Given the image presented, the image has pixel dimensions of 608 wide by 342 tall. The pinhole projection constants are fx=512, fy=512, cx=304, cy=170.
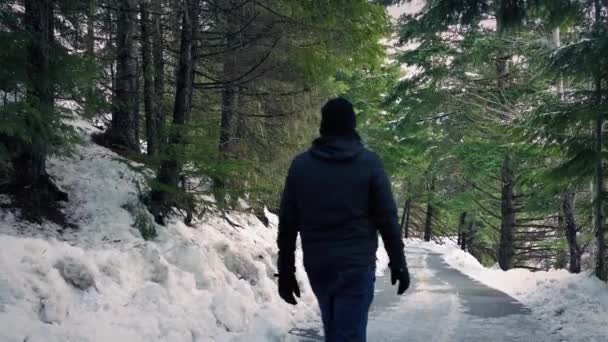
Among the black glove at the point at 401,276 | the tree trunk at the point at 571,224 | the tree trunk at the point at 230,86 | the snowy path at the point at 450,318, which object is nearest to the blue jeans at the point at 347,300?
the black glove at the point at 401,276

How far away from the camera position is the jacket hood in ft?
10.7

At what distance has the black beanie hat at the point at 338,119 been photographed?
3436 mm

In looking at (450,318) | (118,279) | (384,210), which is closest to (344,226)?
(384,210)

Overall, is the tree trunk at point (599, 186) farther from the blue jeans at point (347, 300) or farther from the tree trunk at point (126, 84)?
the tree trunk at point (126, 84)

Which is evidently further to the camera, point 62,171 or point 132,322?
point 62,171

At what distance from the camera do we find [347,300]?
3.17 m

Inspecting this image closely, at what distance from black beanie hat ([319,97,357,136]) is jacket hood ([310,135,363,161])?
0.06 meters

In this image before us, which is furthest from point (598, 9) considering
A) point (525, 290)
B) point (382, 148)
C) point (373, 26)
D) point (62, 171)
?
point (382, 148)

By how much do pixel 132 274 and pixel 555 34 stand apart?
1340cm

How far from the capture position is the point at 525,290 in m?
12.1

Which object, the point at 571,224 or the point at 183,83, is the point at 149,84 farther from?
the point at 571,224

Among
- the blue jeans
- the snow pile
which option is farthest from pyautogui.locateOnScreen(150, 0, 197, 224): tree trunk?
the snow pile

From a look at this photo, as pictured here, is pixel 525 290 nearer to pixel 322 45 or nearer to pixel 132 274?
pixel 322 45

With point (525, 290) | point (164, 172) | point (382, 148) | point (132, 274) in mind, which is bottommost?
point (525, 290)
